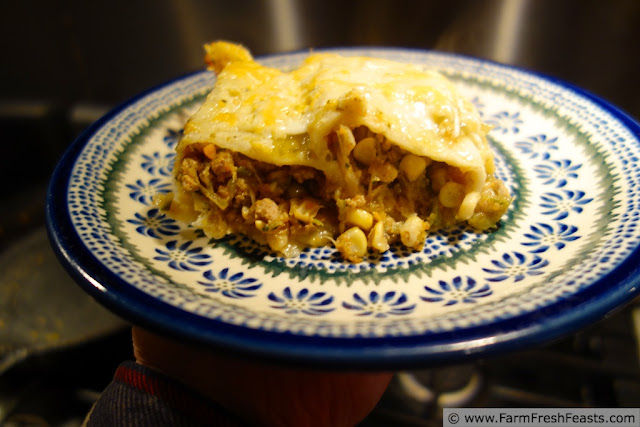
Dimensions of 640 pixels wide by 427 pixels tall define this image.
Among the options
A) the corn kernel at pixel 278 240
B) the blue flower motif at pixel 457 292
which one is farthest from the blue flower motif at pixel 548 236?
the corn kernel at pixel 278 240

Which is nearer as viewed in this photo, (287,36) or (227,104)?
(227,104)

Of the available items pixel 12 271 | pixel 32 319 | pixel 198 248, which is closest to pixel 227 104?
pixel 198 248

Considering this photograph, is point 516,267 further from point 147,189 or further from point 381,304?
point 147,189

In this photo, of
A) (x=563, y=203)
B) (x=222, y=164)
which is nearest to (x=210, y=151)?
(x=222, y=164)

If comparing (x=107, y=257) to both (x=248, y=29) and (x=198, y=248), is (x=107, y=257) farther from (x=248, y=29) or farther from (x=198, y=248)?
(x=248, y=29)

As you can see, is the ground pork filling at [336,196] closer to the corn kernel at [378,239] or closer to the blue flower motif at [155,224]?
the corn kernel at [378,239]

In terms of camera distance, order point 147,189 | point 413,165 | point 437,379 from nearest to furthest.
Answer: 1. point 413,165
2. point 147,189
3. point 437,379
